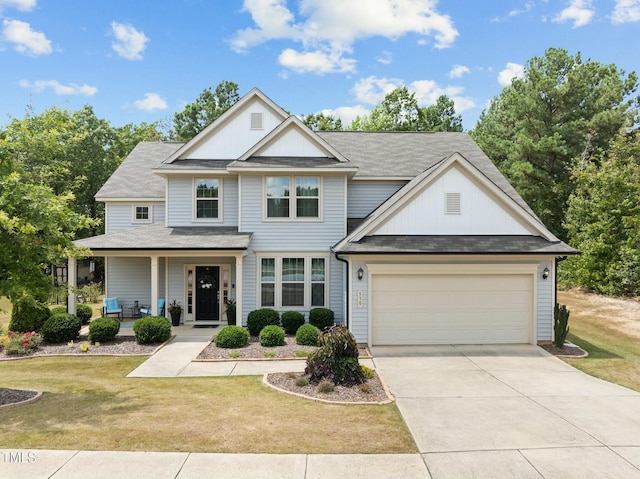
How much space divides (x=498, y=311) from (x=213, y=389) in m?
→ 9.38

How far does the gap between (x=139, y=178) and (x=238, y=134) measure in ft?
20.2

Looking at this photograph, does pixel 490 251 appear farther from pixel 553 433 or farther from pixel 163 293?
pixel 163 293

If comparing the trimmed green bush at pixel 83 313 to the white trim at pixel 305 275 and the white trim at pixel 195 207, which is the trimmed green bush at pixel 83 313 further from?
the white trim at pixel 305 275

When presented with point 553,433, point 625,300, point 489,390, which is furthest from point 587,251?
point 553,433

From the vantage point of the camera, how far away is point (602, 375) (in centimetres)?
1068

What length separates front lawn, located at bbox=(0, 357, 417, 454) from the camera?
21.1 ft

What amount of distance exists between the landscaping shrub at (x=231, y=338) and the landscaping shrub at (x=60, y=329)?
4.82m

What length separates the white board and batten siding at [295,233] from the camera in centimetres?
1584

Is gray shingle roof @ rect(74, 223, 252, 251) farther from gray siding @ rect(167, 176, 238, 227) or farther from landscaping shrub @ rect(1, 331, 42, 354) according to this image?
landscaping shrub @ rect(1, 331, 42, 354)

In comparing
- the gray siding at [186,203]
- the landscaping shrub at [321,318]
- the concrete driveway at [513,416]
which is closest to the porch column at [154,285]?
the gray siding at [186,203]

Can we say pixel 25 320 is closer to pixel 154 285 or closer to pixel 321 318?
pixel 154 285

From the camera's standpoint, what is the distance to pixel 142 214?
19109mm

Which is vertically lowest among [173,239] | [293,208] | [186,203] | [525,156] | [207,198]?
[173,239]

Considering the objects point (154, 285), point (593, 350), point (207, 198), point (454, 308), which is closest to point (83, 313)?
point (154, 285)
